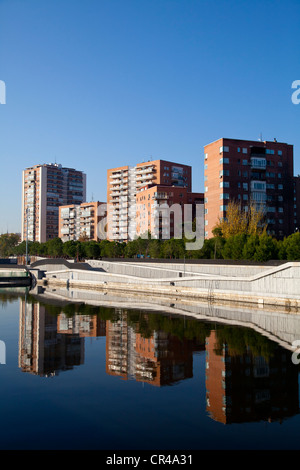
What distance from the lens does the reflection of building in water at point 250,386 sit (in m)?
13.6

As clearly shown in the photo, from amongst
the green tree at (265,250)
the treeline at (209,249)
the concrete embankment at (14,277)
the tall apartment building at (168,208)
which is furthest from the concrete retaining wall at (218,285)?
the tall apartment building at (168,208)

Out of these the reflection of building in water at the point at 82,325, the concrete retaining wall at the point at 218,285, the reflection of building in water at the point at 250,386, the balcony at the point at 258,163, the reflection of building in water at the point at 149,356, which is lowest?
the reflection of building in water at the point at 82,325

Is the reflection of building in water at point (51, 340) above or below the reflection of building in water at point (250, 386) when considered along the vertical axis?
below

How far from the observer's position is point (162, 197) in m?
86.7

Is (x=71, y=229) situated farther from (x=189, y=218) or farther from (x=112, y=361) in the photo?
(x=112, y=361)

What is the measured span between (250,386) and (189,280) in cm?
2945

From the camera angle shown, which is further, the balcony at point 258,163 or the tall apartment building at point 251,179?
the balcony at point 258,163

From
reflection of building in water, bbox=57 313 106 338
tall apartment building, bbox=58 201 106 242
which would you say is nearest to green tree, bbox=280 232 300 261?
reflection of building in water, bbox=57 313 106 338

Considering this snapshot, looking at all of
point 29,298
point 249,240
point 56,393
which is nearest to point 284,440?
point 56,393

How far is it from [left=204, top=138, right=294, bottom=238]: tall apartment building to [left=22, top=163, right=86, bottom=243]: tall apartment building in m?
82.5

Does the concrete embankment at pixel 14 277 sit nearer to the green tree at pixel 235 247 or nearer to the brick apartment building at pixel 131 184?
the green tree at pixel 235 247

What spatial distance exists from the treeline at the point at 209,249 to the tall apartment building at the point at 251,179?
732cm

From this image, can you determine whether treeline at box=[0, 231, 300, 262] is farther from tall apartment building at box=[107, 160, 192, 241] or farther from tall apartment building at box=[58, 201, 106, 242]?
tall apartment building at box=[58, 201, 106, 242]

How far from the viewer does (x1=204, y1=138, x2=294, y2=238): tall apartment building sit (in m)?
67.8
